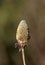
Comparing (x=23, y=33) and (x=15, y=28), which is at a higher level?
(x=15, y=28)

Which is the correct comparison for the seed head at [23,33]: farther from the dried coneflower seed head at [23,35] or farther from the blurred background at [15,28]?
the blurred background at [15,28]

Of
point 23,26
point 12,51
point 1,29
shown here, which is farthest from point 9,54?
point 23,26

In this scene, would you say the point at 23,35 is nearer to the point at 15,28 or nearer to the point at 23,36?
the point at 23,36

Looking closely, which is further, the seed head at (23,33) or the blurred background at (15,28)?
the blurred background at (15,28)

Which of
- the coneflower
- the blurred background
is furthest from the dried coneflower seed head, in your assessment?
the blurred background

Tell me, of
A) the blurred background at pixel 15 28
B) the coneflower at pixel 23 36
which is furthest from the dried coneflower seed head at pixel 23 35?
the blurred background at pixel 15 28

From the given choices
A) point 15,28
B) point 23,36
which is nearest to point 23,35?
point 23,36

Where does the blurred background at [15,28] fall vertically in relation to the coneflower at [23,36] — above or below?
above

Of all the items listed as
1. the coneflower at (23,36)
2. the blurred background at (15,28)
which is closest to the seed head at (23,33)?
the coneflower at (23,36)
